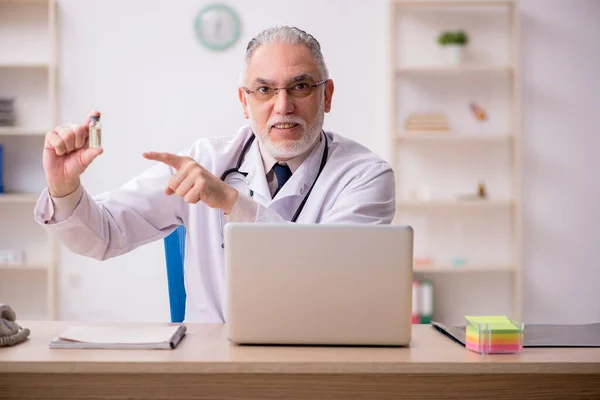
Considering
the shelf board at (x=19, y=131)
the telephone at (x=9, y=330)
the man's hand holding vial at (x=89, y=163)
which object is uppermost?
the shelf board at (x=19, y=131)

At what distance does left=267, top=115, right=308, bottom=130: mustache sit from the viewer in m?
2.17

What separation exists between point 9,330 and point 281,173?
1.01m

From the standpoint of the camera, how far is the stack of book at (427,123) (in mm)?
4188

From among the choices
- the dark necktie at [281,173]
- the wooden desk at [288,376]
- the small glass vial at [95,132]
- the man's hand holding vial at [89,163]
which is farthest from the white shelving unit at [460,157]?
the wooden desk at [288,376]

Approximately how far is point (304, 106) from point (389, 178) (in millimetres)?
344

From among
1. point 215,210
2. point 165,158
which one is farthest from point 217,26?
point 165,158

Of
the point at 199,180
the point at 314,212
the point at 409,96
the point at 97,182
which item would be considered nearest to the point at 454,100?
the point at 409,96

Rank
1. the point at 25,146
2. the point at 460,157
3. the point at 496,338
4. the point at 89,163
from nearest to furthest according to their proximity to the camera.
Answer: the point at 496,338 < the point at 89,163 < the point at 25,146 < the point at 460,157

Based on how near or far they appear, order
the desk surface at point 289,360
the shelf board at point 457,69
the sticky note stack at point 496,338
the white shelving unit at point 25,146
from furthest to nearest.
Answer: the white shelving unit at point 25,146 → the shelf board at point 457,69 → the sticky note stack at point 496,338 → the desk surface at point 289,360

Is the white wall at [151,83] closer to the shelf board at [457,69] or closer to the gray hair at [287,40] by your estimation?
the shelf board at [457,69]

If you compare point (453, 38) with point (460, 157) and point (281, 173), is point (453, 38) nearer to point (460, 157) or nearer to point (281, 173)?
point (460, 157)

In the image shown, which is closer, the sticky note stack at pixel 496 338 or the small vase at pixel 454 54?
the sticky note stack at pixel 496 338

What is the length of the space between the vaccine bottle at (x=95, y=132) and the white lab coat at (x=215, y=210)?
0.38 metres

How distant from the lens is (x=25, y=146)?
4.22 m
